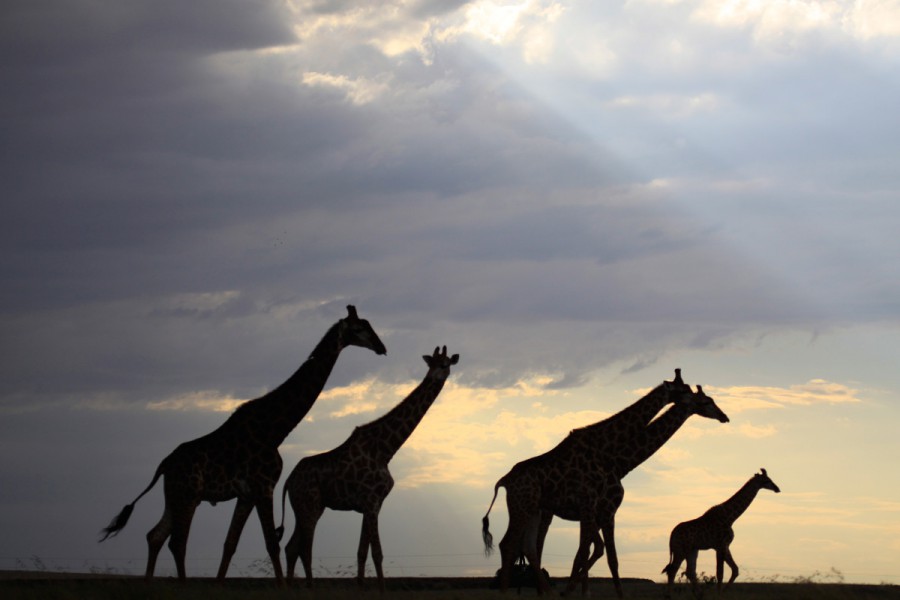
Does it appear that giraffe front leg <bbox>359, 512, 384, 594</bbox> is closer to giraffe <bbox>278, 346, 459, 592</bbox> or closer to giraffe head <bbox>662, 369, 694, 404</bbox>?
giraffe <bbox>278, 346, 459, 592</bbox>

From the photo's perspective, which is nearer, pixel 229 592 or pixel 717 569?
pixel 229 592

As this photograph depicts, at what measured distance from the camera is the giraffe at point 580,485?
78.3 ft

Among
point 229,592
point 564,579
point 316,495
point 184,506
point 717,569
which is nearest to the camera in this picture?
point 229,592

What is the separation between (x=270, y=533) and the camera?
22.4 meters

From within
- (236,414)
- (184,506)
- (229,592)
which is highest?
(236,414)

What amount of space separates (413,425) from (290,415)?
2.54 m

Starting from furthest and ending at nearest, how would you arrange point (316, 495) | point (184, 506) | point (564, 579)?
point (564, 579) < point (316, 495) < point (184, 506)

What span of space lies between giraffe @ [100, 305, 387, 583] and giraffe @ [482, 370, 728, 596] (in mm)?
4431

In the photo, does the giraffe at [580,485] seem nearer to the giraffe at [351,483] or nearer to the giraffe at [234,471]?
Answer: the giraffe at [351,483]

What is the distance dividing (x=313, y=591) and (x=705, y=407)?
986 cm

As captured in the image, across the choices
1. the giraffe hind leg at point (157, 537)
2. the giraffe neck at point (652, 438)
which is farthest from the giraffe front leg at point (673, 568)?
the giraffe hind leg at point (157, 537)

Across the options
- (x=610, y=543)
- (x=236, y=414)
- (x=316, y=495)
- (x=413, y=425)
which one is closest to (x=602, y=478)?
(x=610, y=543)

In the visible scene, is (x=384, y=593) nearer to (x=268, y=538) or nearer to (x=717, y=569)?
(x=268, y=538)

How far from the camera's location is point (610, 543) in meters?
23.7
